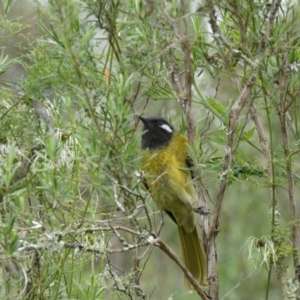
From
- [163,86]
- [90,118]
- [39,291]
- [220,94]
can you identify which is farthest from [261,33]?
[220,94]

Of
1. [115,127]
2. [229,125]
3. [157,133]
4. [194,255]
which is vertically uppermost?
[157,133]

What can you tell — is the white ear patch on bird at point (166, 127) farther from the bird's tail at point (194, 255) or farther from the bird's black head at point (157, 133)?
the bird's tail at point (194, 255)

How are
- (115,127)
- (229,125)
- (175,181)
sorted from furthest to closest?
(175,181)
(229,125)
(115,127)

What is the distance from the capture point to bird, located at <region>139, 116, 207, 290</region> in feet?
11.7

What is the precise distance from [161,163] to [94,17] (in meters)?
1.33

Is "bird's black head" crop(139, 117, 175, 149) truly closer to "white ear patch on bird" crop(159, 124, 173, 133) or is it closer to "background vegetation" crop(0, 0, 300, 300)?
"white ear patch on bird" crop(159, 124, 173, 133)

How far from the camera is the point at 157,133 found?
3.67 metres

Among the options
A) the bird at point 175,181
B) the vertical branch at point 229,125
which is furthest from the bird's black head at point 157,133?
the vertical branch at point 229,125

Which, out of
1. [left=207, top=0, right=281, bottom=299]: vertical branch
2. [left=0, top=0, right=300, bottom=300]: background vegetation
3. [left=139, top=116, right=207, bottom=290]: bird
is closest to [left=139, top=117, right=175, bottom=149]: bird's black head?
[left=139, top=116, right=207, bottom=290]: bird

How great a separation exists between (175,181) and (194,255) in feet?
1.58

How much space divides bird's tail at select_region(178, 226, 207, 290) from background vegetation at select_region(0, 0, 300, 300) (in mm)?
989

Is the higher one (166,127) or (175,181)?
(166,127)

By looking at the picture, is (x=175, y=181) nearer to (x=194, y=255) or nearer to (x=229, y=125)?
(x=194, y=255)

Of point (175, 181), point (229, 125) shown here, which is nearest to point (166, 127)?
point (175, 181)
